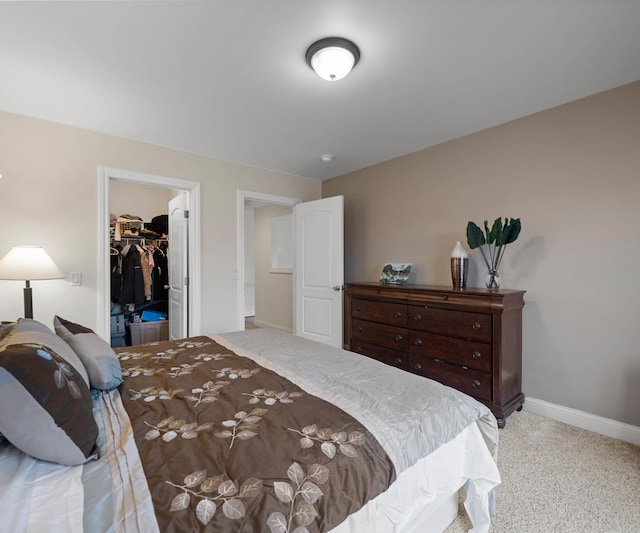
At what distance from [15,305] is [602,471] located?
4.20m

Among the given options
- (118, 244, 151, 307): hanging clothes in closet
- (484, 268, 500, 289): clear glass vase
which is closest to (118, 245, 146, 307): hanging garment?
(118, 244, 151, 307): hanging clothes in closet

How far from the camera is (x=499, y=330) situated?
2.22 metres

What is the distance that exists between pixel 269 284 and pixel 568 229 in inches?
180

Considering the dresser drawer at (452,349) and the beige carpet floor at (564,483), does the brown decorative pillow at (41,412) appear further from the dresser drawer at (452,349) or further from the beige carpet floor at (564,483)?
the dresser drawer at (452,349)

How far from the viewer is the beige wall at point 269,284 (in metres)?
5.46

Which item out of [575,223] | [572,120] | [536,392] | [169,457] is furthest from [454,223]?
[169,457]

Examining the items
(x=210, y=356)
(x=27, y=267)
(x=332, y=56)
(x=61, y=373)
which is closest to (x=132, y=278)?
(x=27, y=267)

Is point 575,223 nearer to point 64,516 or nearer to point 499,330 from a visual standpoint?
point 499,330

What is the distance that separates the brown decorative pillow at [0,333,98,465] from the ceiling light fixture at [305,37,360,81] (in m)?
1.83

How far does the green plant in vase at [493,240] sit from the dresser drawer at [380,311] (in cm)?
75

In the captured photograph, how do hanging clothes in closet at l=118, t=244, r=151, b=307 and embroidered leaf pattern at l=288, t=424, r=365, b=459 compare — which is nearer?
embroidered leaf pattern at l=288, t=424, r=365, b=459

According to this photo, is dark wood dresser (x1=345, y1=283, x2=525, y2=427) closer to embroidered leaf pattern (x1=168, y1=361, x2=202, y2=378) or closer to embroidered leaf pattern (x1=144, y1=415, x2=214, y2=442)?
embroidered leaf pattern (x1=168, y1=361, x2=202, y2=378)

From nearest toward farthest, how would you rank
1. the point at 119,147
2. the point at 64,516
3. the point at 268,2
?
the point at 64,516
the point at 268,2
the point at 119,147

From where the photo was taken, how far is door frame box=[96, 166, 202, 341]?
282 cm
